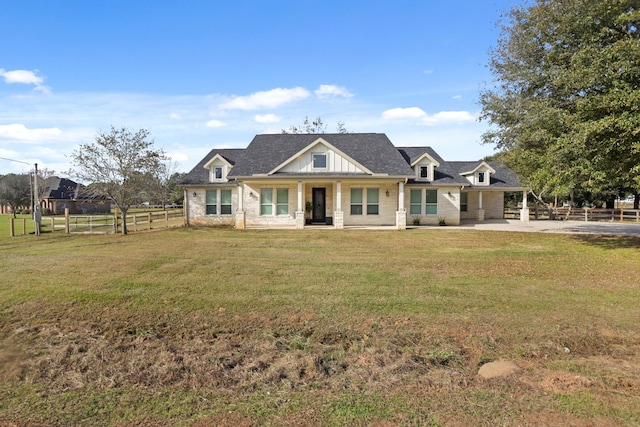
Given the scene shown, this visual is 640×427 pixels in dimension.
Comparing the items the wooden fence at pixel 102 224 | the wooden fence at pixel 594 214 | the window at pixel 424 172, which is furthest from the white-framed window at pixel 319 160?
the wooden fence at pixel 594 214

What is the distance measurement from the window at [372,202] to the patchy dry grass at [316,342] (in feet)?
37.2

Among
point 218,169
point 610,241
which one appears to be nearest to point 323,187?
point 218,169

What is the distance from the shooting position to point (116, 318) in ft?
19.5

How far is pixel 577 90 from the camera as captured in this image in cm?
1228

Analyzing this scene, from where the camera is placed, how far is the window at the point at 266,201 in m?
21.4

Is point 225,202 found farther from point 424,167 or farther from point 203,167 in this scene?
point 424,167

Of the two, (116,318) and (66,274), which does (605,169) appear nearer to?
(116,318)

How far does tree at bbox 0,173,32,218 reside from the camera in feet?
166

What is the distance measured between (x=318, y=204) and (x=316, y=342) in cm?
1724

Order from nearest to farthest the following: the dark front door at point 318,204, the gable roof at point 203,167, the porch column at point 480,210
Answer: the dark front door at point 318,204, the gable roof at point 203,167, the porch column at point 480,210

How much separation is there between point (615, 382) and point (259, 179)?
1787cm

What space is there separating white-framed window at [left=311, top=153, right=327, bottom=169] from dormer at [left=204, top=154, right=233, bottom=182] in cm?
589

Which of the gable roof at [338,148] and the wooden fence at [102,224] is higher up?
the gable roof at [338,148]

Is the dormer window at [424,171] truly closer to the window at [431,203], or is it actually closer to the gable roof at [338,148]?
the window at [431,203]
